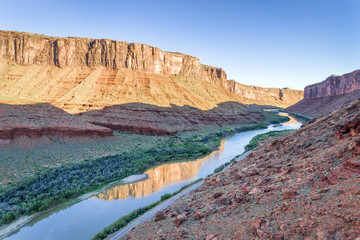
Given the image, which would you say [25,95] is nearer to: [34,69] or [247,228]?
[34,69]

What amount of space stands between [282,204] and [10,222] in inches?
588

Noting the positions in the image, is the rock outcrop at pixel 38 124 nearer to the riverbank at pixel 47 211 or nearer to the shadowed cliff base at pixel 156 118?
the shadowed cliff base at pixel 156 118

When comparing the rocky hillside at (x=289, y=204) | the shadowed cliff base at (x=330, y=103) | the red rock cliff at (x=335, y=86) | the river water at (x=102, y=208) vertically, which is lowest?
the river water at (x=102, y=208)

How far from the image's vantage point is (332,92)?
303 ft

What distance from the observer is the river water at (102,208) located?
1229 centimetres

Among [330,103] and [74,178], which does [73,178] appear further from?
[330,103]

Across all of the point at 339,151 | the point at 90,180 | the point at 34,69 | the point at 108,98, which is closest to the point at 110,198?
the point at 90,180

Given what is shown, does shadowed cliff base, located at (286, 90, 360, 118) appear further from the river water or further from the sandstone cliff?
the river water

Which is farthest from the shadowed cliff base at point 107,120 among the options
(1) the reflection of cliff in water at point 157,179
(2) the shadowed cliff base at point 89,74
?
(1) the reflection of cliff in water at point 157,179

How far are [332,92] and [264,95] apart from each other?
77.9 metres

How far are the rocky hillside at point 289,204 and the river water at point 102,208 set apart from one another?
18.9 feet

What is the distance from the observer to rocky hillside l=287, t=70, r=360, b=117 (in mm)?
73000

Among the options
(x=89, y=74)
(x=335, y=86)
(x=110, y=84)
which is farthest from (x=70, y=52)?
(x=335, y=86)

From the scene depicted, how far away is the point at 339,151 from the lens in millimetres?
6973
